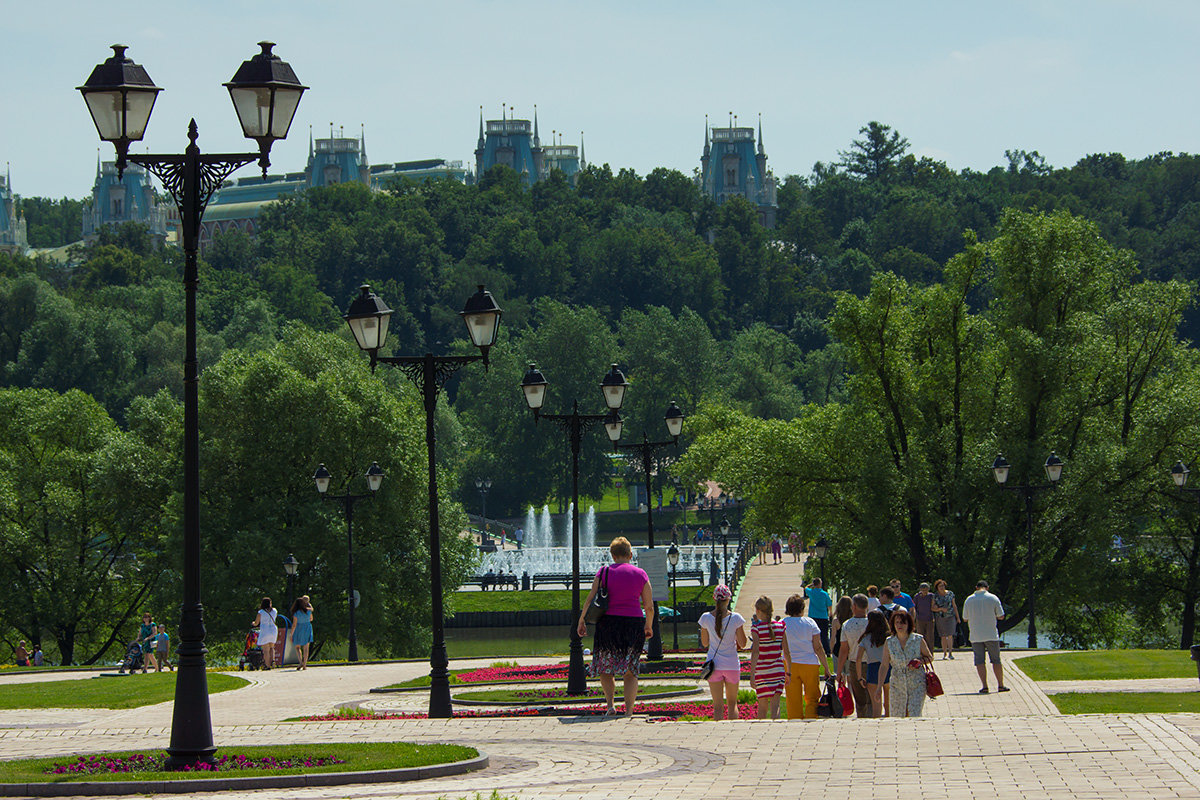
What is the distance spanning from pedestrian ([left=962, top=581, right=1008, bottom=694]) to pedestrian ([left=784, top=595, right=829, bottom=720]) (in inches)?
177

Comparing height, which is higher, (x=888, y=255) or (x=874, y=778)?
(x=888, y=255)

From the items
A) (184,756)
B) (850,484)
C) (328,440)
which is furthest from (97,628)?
(184,756)

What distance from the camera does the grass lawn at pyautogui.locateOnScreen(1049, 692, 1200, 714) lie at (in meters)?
16.3

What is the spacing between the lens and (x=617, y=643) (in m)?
14.6

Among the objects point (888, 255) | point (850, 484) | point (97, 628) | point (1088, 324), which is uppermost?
point (888, 255)

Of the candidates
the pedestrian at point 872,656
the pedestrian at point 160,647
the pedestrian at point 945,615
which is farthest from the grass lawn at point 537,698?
the pedestrian at point 160,647

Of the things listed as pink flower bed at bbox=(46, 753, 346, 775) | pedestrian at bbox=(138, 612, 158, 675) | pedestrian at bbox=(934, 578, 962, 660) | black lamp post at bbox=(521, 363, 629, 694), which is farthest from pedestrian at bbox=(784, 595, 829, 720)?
pedestrian at bbox=(138, 612, 158, 675)

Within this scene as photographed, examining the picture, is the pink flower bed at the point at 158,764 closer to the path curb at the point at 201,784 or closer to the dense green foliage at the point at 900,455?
the path curb at the point at 201,784

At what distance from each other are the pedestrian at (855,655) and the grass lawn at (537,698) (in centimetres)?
361

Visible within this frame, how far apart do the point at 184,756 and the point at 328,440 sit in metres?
35.0

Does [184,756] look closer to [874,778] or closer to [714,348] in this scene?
[874,778]

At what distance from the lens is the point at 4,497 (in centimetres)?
4884

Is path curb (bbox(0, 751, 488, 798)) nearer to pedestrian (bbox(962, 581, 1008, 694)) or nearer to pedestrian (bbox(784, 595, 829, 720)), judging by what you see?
pedestrian (bbox(784, 595, 829, 720))

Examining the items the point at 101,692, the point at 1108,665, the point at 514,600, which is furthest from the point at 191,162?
the point at 514,600
